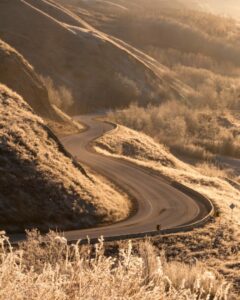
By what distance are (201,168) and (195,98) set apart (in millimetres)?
56181

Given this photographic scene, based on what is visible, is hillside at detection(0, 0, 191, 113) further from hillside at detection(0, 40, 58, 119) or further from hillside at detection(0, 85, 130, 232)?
hillside at detection(0, 85, 130, 232)

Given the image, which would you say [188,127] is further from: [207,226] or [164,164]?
[207,226]

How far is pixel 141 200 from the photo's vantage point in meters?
41.8

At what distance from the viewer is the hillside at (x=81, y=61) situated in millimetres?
111188

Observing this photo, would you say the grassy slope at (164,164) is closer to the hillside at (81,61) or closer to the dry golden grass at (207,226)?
the dry golden grass at (207,226)

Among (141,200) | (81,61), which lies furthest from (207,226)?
(81,61)

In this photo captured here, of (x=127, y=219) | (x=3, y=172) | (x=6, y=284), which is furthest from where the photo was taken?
(x=127, y=219)

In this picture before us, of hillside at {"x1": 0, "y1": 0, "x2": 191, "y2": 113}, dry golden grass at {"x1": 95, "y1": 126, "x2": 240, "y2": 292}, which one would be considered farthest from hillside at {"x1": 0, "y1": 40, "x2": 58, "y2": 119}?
hillside at {"x1": 0, "y1": 0, "x2": 191, "y2": 113}

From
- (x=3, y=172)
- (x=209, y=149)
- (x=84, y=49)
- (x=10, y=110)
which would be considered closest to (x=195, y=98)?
(x=84, y=49)

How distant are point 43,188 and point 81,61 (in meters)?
87.7

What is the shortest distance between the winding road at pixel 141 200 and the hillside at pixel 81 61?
50654 millimetres

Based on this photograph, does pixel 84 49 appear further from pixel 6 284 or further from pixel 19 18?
pixel 6 284

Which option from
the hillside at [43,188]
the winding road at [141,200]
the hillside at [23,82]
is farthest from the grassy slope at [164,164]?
the hillside at [23,82]

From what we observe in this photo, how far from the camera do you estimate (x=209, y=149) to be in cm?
8638
